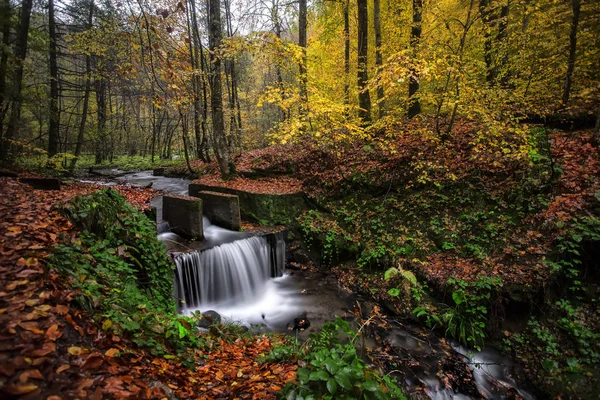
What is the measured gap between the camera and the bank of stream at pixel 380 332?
16.2ft

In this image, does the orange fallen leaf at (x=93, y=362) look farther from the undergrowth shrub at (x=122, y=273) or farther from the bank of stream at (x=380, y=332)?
the bank of stream at (x=380, y=332)

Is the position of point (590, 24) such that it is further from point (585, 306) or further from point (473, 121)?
point (585, 306)

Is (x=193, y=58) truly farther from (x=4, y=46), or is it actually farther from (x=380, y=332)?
(x=380, y=332)

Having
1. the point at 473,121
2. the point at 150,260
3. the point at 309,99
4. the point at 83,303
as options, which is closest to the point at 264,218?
the point at 309,99

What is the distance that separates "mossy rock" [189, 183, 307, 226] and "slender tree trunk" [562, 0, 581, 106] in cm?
849

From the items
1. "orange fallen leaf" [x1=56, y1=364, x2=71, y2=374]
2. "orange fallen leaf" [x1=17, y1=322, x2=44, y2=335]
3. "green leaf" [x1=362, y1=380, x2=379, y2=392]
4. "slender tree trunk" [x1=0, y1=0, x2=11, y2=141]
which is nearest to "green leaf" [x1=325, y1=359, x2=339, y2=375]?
"green leaf" [x1=362, y1=380, x2=379, y2=392]

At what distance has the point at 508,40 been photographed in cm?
816

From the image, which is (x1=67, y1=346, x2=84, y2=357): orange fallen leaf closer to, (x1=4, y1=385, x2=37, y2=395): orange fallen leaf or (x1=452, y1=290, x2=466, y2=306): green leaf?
(x1=4, y1=385, x2=37, y2=395): orange fallen leaf

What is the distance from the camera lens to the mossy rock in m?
9.78

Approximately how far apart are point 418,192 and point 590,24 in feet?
22.1

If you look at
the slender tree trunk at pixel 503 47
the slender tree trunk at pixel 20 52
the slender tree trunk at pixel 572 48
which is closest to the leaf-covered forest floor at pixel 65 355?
the slender tree trunk at pixel 20 52

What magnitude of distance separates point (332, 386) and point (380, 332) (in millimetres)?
4376

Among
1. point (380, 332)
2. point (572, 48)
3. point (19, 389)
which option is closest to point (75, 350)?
point (19, 389)

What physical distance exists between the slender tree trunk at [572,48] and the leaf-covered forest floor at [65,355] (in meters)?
10.3
